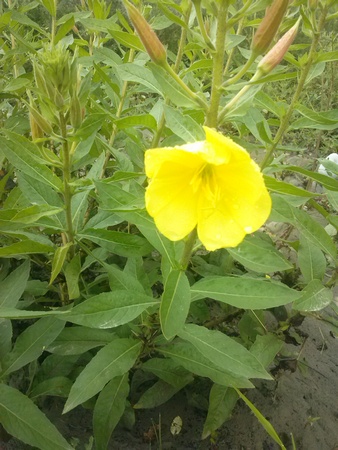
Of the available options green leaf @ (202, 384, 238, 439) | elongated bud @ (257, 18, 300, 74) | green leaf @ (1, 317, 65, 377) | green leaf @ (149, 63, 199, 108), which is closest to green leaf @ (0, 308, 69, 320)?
green leaf @ (1, 317, 65, 377)

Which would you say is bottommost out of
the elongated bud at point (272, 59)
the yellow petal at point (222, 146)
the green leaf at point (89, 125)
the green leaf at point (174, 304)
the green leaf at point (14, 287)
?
the green leaf at point (14, 287)

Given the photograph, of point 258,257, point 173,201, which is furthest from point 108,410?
point 173,201

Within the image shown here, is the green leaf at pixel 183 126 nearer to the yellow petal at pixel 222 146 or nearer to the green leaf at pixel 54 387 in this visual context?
the yellow petal at pixel 222 146

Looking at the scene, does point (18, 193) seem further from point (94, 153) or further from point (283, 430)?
point (283, 430)

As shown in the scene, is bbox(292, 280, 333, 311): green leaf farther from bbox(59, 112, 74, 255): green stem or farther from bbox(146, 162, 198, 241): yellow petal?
bbox(59, 112, 74, 255): green stem

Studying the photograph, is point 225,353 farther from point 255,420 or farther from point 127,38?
point 127,38

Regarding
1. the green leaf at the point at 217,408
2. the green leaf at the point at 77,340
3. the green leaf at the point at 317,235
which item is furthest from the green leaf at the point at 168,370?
the green leaf at the point at 317,235
